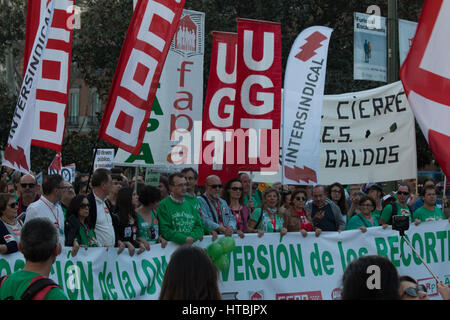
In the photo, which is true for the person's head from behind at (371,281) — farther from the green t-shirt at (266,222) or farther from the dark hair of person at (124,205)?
the green t-shirt at (266,222)

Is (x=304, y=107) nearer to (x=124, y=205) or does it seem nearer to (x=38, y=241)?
(x=124, y=205)

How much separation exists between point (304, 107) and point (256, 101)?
95 cm

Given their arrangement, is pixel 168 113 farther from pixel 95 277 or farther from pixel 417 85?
pixel 417 85

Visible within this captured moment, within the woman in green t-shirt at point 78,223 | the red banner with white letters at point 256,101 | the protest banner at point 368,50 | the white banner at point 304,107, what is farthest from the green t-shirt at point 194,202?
the protest banner at point 368,50

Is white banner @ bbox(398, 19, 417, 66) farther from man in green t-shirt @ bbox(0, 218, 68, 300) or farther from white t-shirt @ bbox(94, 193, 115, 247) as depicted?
man in green t-shirt @ bbox(0, 218, 68, 300)

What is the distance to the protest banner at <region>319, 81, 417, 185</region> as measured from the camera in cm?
1153

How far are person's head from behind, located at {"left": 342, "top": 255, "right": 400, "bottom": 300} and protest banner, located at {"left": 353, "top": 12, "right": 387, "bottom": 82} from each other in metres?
10.9

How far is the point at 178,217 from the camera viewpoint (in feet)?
27.3

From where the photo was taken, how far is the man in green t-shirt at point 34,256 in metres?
3.99

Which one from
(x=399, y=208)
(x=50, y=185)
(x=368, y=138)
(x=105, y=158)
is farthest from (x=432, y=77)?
(x=105, y=158)

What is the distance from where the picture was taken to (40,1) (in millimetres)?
8453
